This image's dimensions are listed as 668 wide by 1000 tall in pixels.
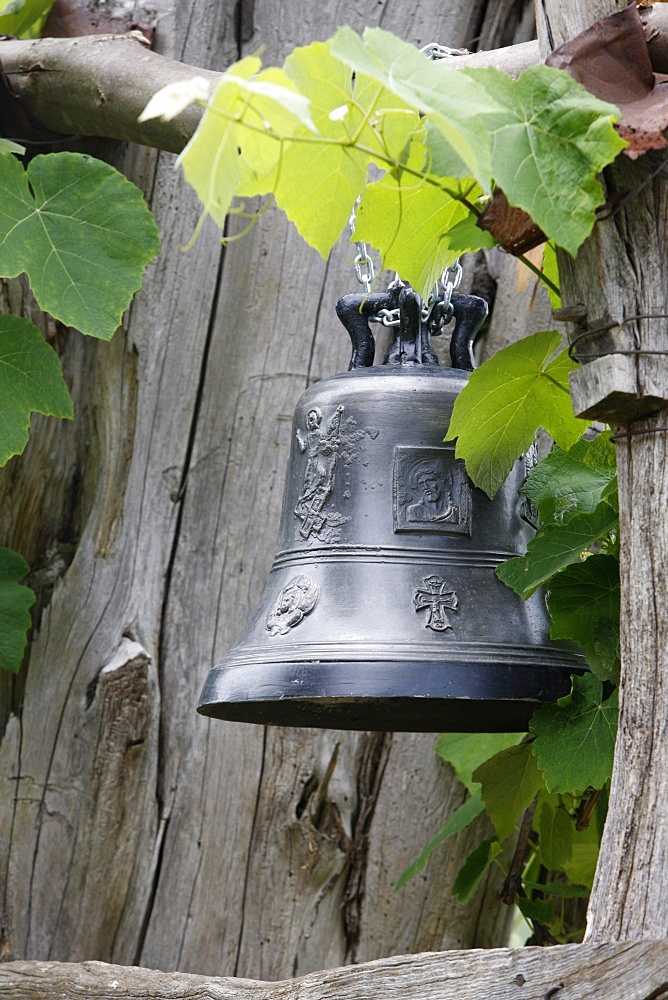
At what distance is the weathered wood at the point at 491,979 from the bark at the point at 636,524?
1.8 inches

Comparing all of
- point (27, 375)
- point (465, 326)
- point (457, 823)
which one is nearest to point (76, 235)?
point (27, 375)

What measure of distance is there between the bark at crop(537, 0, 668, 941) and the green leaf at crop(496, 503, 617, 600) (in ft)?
0.71

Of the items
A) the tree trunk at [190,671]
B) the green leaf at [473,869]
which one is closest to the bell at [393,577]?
the green leaf at [473,869]

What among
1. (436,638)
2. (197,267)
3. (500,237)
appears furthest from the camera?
(197,267)

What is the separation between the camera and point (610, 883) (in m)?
0.92

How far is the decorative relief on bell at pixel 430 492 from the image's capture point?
128cm

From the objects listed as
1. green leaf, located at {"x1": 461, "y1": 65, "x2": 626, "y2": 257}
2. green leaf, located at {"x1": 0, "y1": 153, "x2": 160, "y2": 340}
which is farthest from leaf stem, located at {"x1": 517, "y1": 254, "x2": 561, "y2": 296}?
green leaf, located at {"x1": 0, "y1": 153, "x2": 160, "y2": 340}

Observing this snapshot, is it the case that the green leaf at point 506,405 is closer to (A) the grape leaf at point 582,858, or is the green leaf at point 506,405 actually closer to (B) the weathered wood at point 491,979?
(B) the weathered wood at point 491,979

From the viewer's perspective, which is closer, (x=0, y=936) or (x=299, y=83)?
(x=299, y=83)

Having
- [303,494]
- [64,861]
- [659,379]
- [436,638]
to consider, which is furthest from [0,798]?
[659,379]

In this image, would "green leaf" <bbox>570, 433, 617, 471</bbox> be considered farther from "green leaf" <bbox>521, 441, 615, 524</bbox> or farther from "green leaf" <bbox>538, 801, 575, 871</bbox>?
"green leaf" <bbox>538, 801, 575, 871</bbox>

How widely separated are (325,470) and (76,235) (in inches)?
16.5

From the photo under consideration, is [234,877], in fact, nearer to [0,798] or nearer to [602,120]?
[0,798]

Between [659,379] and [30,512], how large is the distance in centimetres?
127
